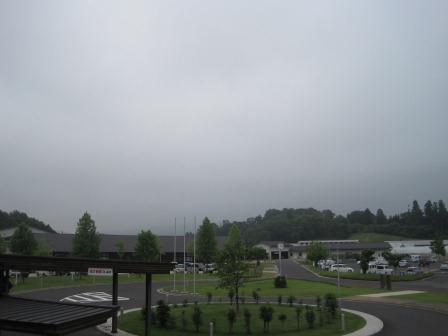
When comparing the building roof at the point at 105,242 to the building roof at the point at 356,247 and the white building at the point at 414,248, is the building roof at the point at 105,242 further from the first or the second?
the white building at the point at 414,248

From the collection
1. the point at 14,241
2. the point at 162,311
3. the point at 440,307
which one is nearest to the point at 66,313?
→ the point at 162,311

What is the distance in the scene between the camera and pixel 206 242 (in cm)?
6931

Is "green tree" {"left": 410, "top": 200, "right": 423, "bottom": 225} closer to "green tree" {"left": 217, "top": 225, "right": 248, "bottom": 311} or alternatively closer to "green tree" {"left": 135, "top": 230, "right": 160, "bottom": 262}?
"green tree" {"left": 135, "top": 230, "right": 160, "bottom": 262}

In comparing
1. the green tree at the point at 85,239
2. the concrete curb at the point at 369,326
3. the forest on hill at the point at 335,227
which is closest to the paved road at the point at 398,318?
the concrete curb at the point at 369,326

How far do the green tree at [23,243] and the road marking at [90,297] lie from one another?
18868 mm

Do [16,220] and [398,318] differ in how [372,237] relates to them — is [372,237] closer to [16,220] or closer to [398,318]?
[16,220]

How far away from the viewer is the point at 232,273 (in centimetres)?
2583

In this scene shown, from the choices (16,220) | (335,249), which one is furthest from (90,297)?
(16,220)

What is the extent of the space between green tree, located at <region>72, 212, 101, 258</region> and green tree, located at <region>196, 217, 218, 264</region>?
703 inches

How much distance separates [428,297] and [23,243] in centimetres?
4306

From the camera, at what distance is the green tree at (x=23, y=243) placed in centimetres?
5319

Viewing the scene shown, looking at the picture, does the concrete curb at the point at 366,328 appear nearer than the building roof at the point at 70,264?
No

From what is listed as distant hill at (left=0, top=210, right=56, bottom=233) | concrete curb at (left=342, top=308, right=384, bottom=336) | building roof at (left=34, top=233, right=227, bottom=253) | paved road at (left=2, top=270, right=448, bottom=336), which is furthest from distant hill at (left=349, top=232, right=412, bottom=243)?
concrete curb at (left=342, top=308, right=384, bottom=336)

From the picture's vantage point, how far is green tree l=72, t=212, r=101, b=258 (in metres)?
54.9
